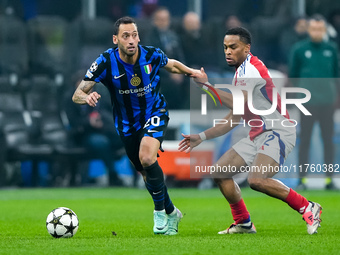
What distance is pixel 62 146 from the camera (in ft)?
50.0

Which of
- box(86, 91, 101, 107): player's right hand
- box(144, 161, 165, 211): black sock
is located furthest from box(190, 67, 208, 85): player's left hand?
box(86, 91, 101, 107): player's right hand

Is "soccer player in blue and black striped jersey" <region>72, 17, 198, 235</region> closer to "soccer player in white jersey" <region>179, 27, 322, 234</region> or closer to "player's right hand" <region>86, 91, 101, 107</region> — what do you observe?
"player's right hand" <region>86, 91, 101, 107</region>

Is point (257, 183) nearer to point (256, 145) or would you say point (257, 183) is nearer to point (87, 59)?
point (256, 145)

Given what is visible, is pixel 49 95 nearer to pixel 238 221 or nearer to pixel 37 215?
pixel 37 215

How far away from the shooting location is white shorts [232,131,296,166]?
25.1 feet

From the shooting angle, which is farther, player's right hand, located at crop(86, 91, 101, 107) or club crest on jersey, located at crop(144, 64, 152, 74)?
club crest on jersey, located at crop(144, 64, 152, 74)

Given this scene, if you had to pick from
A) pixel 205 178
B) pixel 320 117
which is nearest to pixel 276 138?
pixel 320 117

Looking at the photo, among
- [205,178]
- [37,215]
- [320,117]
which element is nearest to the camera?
[37,215]

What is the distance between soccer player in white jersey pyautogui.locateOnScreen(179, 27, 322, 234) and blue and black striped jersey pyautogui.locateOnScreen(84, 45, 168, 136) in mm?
497

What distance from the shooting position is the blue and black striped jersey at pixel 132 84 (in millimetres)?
7836

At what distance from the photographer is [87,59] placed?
15867 millimetres

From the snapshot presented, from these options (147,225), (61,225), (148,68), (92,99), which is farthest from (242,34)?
(61,225)

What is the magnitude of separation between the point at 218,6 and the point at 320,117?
414 centimetres

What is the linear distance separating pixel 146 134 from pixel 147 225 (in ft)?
4.36
